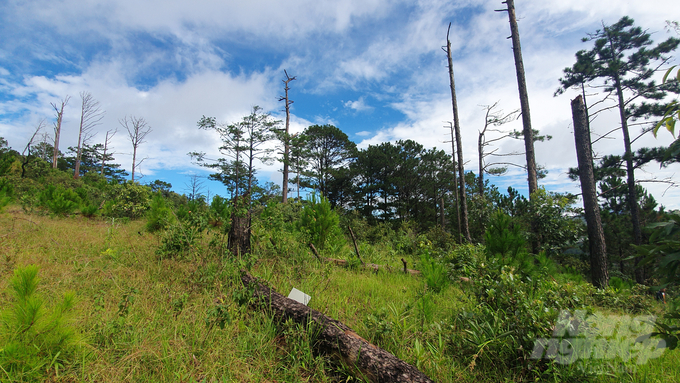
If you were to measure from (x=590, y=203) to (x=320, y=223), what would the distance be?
5674 mm

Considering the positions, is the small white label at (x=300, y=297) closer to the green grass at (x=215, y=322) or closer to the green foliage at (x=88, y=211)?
the green grass at (x=215, y=322)

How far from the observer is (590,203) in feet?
17.8

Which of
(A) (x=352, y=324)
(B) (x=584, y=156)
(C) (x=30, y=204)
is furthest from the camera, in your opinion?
(C) (x=30, y=204)

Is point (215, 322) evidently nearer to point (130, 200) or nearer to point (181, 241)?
point (181, 241)

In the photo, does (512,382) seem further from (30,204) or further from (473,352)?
(30,204)

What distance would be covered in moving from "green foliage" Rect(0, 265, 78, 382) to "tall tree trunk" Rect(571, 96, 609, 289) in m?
7.69

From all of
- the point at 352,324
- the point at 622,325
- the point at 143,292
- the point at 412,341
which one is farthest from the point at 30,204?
the point at 622,325

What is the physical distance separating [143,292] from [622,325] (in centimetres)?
430

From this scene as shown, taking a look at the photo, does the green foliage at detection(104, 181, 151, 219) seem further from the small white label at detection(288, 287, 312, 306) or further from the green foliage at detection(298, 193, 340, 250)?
the small white label at detection(288, 287, 312, 306)

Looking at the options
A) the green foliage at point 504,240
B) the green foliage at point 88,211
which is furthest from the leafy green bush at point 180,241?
the green foliage at point 88,211

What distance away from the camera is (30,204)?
8000 millimetres

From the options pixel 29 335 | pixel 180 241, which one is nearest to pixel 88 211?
pixel 180 241

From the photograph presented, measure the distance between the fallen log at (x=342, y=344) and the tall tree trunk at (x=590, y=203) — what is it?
5.75 m

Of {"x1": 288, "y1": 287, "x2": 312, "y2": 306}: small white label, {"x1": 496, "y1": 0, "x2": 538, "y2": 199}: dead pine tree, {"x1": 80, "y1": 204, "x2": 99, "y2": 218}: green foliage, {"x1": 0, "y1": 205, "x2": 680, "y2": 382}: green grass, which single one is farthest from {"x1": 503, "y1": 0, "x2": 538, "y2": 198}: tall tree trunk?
{"x1": 80, "y1": 204, "x2": 99, "y2": 218}: green foliage
